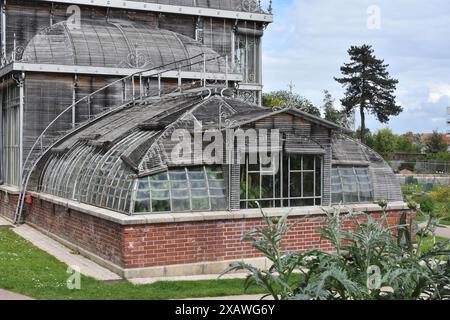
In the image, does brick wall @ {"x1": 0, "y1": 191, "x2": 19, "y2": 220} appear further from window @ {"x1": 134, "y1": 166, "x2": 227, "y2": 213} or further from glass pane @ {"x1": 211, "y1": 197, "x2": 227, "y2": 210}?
glass pane @ {"x1": 211, "y1": 197, "x2": 227, "y2": 210}

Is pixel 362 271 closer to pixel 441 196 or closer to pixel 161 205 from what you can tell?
pixel 161 205

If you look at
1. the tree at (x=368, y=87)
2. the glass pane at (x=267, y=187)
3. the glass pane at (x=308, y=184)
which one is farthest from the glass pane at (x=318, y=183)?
the tree at (x=368, y=87)

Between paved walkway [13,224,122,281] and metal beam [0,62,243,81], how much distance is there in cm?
608

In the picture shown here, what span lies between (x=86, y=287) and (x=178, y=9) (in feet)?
65.2

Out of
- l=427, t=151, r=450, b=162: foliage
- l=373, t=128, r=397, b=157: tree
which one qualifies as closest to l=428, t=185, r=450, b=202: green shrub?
l=427, t=151, r=450, b=162: foliage

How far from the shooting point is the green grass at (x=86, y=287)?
12.9 metres

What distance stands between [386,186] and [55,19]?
55.2 ft

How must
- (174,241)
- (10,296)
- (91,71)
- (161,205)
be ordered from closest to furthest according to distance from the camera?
(10,296) → (174,241) → (161,205) → (91,71)

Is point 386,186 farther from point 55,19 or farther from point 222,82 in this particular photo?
point 55,19

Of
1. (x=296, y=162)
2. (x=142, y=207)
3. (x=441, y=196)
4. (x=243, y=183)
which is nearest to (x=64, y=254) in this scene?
(x=142, y=207)

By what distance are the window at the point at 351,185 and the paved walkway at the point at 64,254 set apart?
6.90 meters

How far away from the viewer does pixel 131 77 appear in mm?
27125

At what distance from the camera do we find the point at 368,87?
64812mm
